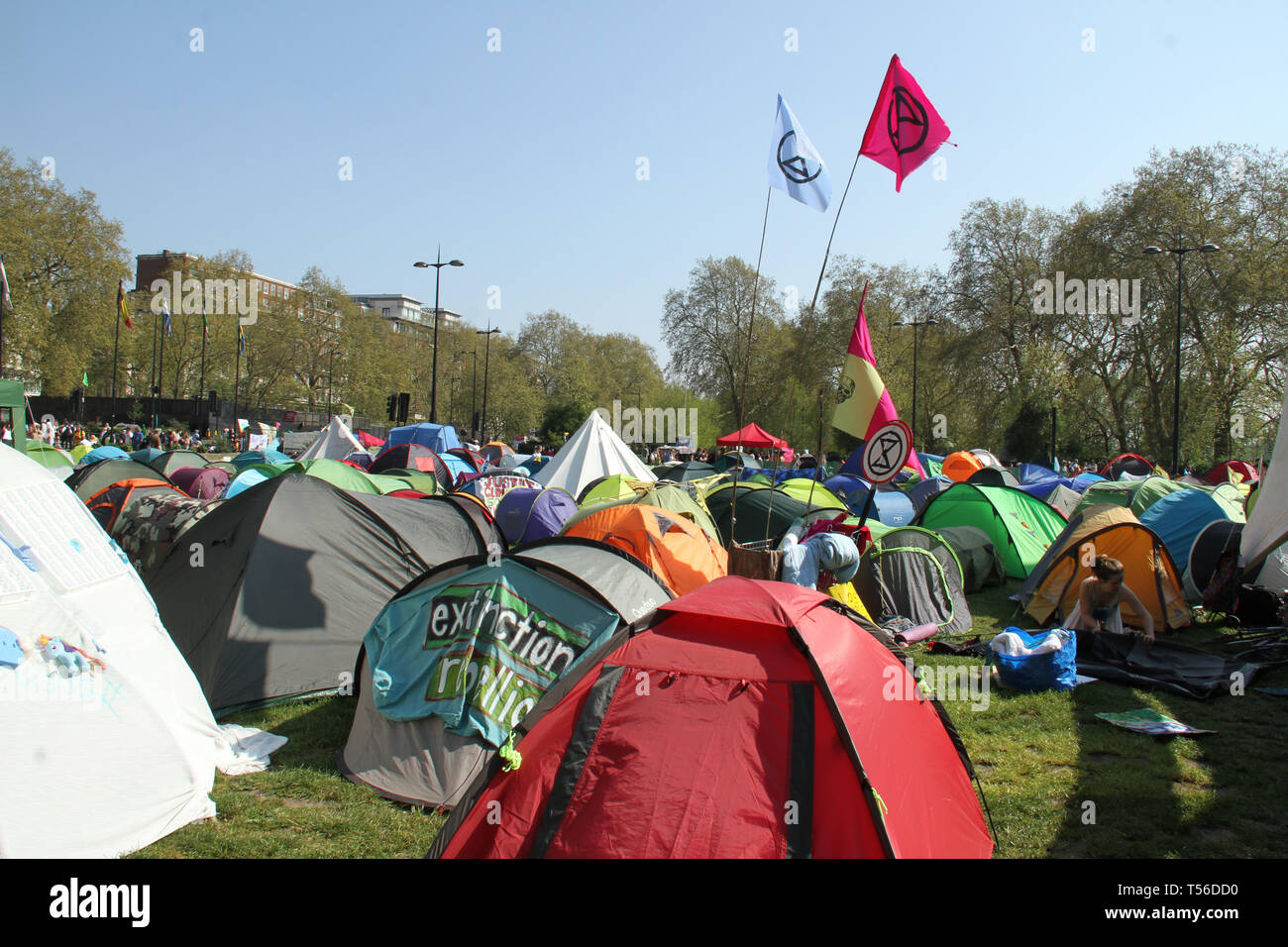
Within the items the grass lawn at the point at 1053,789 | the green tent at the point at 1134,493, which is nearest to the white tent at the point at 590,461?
the green tent at the point at 1134,493

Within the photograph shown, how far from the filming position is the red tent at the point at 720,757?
331cm

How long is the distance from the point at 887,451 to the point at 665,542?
2694 millimetres

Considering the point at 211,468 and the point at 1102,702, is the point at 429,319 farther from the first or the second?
the point at 1102,702

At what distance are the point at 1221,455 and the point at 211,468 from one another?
38.3 metres

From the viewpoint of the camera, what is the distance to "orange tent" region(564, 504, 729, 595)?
809 centimetres

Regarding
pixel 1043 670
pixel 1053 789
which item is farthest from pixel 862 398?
pixel 1053 789

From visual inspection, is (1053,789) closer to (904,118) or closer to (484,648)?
(484,648)

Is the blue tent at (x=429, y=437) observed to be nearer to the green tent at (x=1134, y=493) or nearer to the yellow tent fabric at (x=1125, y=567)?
the green tent at (x=1134, y=493)

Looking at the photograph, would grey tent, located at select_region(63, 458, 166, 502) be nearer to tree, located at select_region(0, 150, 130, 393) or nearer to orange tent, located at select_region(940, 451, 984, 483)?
orange tent, located at select_region(940, 451, 984, 483)

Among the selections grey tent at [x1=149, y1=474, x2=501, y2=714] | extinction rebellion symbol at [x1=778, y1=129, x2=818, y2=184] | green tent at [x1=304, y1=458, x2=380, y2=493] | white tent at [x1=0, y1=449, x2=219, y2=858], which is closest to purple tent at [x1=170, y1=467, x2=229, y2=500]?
green tent at [x1=304, y1=458, x2=380, y2=493]

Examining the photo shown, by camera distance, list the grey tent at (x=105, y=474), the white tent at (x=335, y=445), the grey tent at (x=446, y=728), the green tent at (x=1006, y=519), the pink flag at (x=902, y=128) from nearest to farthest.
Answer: the grey tent at (x=446, y=728), the pink flag at (x=902, y=128), the green tent at (x=1006, y=519), the grey tent at (x=105, y=474), the white tent at (x=335, y=445)

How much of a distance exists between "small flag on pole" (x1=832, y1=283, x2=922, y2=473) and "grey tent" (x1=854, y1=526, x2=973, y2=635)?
256 cm

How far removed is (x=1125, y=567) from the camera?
377 inches

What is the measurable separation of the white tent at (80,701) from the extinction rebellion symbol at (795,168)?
672 cm
